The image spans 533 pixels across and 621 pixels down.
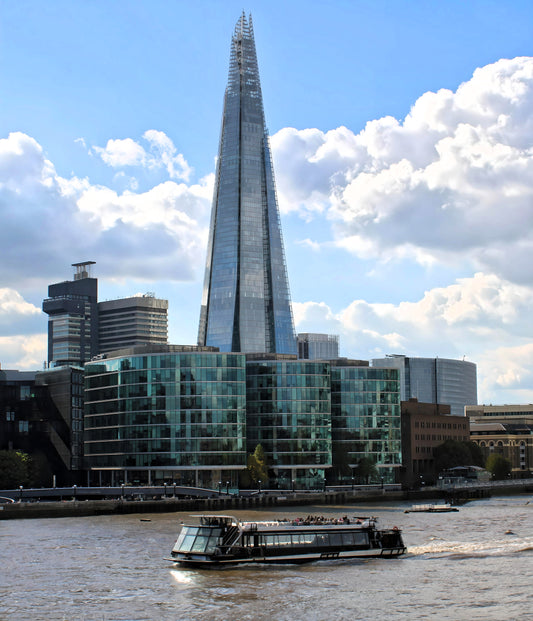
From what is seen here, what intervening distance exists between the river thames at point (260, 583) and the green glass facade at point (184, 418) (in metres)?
79.8

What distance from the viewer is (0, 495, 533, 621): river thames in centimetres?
6519

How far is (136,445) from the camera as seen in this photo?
635 feet

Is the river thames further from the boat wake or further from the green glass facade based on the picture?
the green glass facade

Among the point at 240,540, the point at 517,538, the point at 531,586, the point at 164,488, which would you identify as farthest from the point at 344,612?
the point at 164,488

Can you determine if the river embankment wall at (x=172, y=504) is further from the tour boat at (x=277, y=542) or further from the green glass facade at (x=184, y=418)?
the tour boat at (x=277, y=542)

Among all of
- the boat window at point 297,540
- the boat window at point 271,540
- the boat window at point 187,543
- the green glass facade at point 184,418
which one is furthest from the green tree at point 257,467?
the boat window at point 187,543

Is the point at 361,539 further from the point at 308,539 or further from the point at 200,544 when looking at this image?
the point at 200,544

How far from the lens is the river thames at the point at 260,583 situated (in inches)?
2566

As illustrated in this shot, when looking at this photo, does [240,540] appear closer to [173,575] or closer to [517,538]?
[173,575]

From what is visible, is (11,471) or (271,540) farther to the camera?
(11,471)

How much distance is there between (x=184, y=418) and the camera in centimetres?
19125

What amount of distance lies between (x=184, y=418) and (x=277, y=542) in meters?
105

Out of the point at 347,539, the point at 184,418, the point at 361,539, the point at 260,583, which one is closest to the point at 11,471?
the point at 184,418

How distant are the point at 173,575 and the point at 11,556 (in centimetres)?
1855
